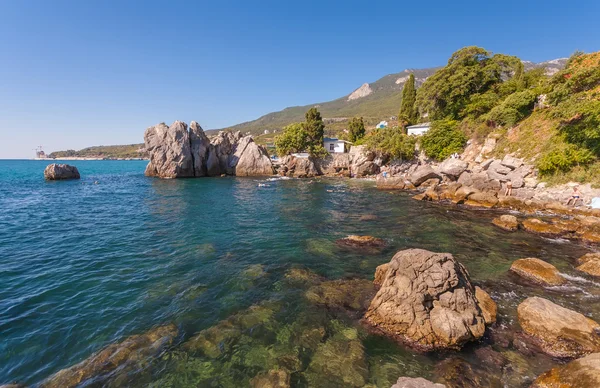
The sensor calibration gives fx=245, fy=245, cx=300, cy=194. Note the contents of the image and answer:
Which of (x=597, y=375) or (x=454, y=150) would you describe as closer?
(x=597, y=375)

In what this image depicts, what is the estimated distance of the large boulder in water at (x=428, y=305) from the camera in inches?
327

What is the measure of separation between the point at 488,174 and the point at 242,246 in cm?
3541

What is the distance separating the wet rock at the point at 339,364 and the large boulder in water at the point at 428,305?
1.41 meters

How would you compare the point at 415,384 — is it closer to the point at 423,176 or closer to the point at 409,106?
the point at 423,176

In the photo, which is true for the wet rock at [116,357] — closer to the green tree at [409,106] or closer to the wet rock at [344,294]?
the wet rock at [344,294]

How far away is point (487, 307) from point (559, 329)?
1957 mm

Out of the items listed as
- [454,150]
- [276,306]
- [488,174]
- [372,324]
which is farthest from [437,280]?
[454,150]

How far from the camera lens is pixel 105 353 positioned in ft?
26.5

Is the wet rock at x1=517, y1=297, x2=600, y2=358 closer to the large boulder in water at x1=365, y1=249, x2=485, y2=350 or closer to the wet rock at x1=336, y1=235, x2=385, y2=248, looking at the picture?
the large boulder in water at x1=365, y1=249, x2=485, y2=350

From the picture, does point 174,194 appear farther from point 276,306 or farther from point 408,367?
point 408,367

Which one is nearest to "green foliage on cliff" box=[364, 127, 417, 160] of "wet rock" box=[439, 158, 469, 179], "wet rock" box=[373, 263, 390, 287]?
"wet rock" box=[439, 158, 469, 179]

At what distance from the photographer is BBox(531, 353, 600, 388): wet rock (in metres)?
5.82

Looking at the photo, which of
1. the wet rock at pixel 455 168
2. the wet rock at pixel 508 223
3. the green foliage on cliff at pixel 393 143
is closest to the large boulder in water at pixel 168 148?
the green foliage on cliff at pixel 393 143

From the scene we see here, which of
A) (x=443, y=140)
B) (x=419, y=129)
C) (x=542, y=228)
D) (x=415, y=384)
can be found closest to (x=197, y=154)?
(x=419, y=129)
